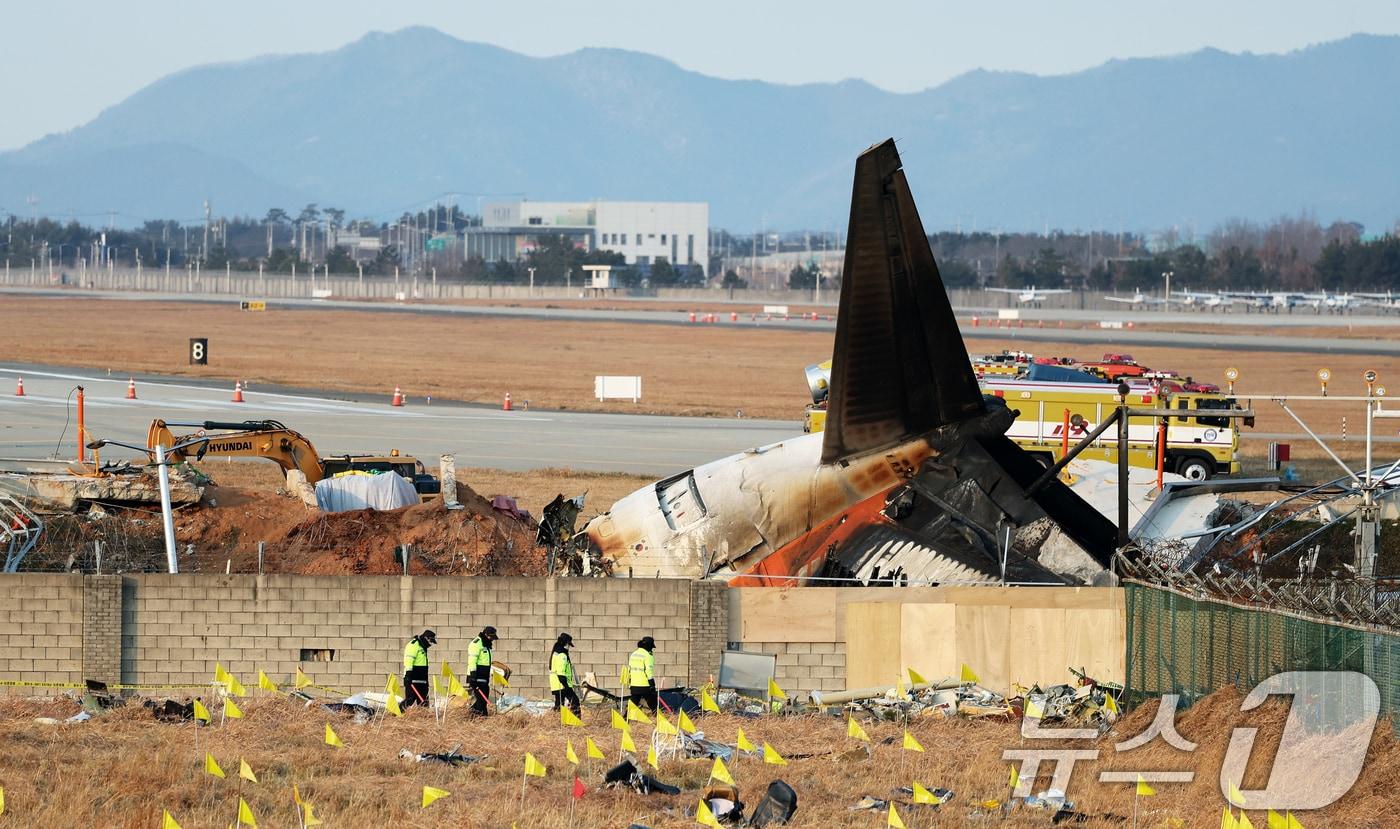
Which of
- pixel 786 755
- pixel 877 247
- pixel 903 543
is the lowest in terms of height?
pixel 786 755

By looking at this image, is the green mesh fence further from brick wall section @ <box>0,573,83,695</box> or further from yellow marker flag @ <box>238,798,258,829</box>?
brick wall section @ <box>0,573,83,695</box>

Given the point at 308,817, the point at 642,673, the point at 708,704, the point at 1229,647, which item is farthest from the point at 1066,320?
the point at 308,817

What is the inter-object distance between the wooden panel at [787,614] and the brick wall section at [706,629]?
0.38m

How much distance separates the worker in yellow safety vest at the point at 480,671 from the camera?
75.4ft

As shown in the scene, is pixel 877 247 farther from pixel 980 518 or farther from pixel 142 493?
pixel 142 493

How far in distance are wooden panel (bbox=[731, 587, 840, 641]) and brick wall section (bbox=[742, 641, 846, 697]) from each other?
0.11 metres

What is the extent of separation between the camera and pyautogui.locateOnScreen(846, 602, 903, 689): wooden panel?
2556 centimetres

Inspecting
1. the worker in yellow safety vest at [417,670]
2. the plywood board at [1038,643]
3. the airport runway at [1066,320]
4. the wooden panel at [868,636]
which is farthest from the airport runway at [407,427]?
the airport runway at [1066,320]

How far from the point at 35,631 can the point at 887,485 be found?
13339 mm

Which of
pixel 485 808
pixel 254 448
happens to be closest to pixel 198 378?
pixel 254 448

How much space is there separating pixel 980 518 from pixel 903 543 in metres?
1.35

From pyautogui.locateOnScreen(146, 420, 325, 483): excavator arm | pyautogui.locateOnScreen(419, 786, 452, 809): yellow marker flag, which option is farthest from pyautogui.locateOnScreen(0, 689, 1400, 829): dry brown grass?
pyautogui.locateOnScreen(146, 420, 325, 483): excavator arm

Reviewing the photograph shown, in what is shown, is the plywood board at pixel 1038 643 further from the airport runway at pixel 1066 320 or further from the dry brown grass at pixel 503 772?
the airport runway at pixel 1066 320

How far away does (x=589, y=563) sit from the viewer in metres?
28.5
